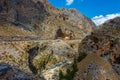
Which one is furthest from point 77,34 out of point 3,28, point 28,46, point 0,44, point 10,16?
point 0,44

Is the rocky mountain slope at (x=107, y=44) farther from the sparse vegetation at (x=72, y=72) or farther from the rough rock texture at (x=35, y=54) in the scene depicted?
the rough rock texture at (x=35, y=54)

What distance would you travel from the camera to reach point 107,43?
47.3 meters

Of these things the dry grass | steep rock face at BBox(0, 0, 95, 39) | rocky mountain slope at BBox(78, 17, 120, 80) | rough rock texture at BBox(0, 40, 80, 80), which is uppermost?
steep rock face at BBox(0, 0, 95, 39)

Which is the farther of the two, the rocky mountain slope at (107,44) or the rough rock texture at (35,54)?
the rough rock texture at (35,54)

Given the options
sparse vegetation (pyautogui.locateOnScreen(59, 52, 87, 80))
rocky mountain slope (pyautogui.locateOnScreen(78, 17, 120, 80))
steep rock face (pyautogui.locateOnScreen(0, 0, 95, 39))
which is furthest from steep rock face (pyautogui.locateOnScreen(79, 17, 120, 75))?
steep rock face (pyautogui.locateOnScreen(0, 0, 95, 39))

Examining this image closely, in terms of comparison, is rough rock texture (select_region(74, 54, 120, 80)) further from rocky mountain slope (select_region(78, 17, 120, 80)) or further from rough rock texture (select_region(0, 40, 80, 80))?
rough rock texture (select_region(0, 40, 80, 80))

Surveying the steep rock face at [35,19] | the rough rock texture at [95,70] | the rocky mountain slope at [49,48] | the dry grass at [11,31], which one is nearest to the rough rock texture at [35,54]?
the rocky mountain slope at [49,48]

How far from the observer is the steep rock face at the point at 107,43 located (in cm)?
4525

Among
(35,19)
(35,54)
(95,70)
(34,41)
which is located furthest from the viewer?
(35,19)

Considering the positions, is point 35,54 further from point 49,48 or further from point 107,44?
point 107,44

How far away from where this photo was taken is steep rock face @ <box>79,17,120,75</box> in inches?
1781

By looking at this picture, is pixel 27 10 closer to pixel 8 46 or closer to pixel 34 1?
pixel 34 1

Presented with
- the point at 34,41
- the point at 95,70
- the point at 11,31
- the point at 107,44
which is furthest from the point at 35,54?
the point at 95,70

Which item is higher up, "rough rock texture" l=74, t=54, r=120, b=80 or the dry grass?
the dry grass
